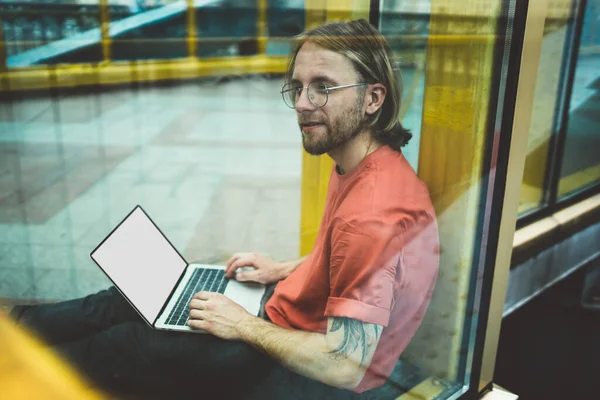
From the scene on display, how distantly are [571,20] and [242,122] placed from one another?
14.9 ft

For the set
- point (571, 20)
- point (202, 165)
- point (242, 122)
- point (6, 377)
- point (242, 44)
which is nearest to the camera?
point (6, 377)

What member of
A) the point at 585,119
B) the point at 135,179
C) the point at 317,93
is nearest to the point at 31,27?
the point at 317,93

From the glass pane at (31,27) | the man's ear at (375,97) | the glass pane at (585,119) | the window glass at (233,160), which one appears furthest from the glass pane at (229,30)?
the man's ear at (375,97)

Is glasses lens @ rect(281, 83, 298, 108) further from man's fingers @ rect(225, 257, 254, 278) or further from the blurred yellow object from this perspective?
the blurred yellow object

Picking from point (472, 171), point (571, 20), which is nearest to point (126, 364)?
point (472, 171)

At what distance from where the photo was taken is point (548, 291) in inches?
112

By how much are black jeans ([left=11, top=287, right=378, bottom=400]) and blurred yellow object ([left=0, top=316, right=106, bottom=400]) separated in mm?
111

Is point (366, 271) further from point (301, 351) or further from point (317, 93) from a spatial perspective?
point (317, 93)

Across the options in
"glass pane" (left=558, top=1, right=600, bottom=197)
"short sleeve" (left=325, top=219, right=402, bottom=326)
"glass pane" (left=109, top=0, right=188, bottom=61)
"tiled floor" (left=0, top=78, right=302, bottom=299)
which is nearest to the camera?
"short sleeve" (left=325, top=219, right=402, bottom=326)

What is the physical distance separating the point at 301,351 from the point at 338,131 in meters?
0.54

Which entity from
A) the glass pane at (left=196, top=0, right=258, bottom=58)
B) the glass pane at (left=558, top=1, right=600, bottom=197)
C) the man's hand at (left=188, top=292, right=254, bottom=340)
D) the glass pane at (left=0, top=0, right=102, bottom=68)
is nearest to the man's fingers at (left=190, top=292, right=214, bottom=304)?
the man's hand at (left=188, top=292, right=254, bottom=340)

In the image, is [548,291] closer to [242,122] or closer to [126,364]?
[126,364]

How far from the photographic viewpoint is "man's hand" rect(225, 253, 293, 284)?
173 cm

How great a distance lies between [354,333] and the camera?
3.94 ft
